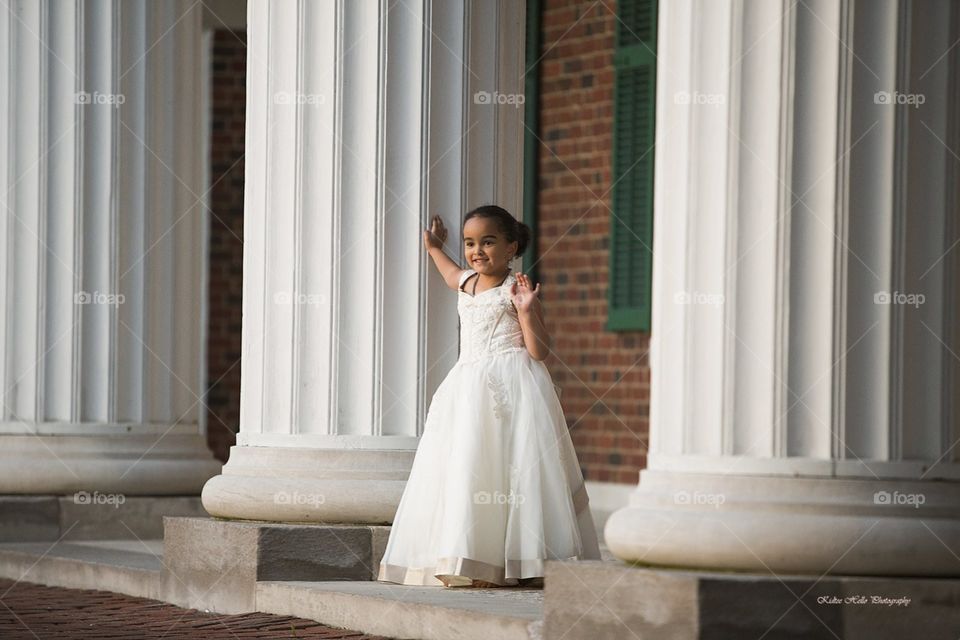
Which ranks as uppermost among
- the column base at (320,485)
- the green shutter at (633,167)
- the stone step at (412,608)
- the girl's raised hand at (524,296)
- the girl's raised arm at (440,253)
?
the green shutter at (633,167)

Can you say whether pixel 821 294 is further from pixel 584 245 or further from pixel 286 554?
pixel 584 245

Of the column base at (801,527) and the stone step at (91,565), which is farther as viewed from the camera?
the stone step at (91,565)

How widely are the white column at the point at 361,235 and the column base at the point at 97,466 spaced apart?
228 cm

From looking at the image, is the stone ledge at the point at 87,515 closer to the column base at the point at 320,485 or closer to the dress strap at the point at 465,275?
the column base at the point at 320,485

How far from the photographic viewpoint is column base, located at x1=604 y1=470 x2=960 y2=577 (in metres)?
5.47

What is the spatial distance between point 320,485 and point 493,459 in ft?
2.74

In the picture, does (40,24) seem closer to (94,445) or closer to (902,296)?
(94,445)

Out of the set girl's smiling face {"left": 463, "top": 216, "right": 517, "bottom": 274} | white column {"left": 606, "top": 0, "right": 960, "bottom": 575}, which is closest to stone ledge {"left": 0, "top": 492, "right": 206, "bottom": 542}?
girl's smiling face {"left": 463, "top": 216, "right": 517, "bottom": 274}

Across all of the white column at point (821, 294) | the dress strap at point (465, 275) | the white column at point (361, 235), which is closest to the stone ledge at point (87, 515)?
the white column at point (361, 235)

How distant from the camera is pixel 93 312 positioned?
1019cm

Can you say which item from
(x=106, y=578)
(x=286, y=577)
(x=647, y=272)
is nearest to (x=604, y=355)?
(x=647, y=272)

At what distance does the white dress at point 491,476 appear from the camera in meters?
7.08

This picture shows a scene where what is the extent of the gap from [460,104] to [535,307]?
107 cm

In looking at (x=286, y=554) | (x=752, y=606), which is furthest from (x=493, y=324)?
(x=752, y=606)
